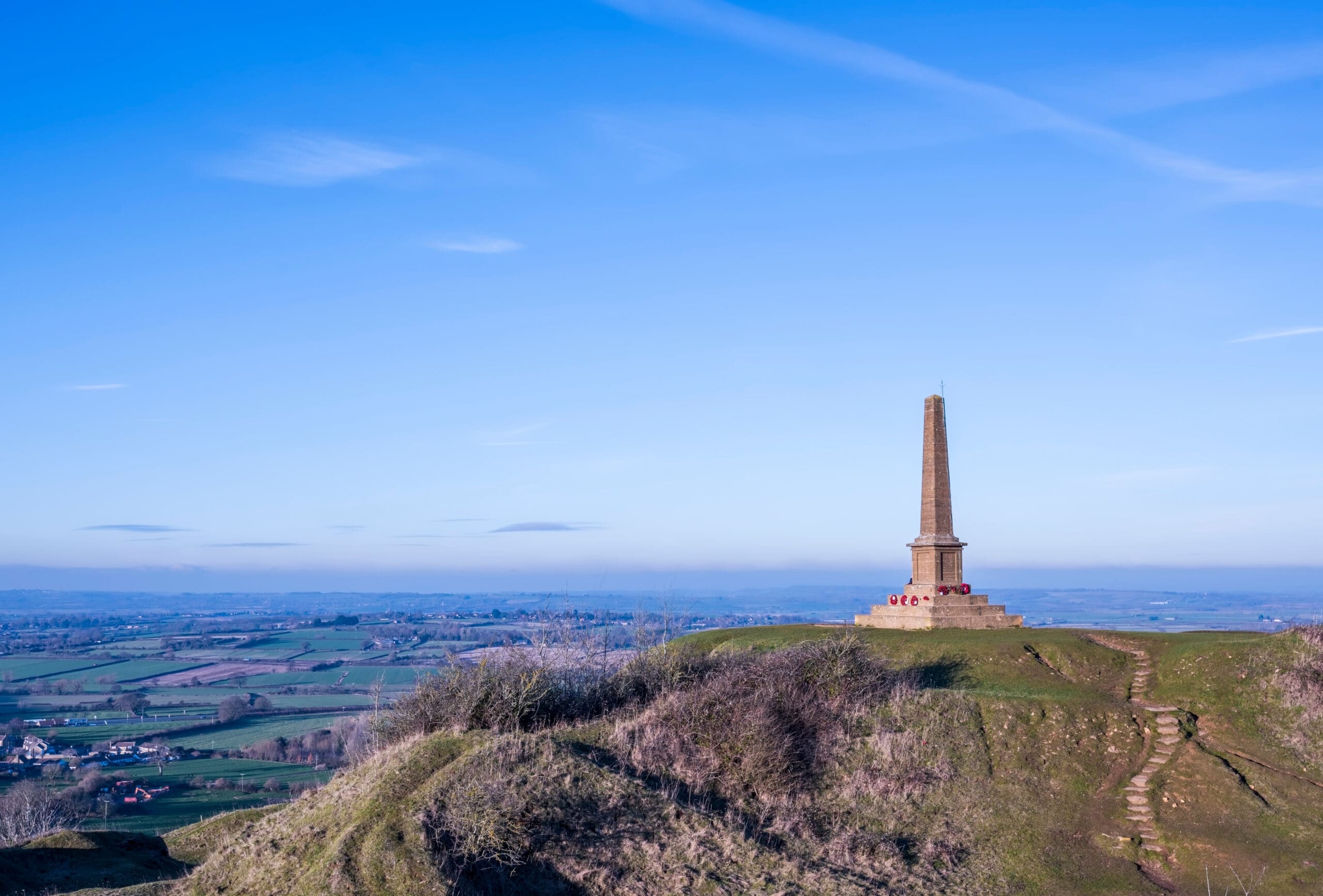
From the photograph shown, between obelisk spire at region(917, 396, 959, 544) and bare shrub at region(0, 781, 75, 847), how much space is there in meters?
32.1

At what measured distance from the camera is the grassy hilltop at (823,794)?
746 inches

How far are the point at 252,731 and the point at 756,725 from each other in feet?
252

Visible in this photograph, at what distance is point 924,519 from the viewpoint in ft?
132

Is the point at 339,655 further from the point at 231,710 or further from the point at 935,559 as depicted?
the point at 935,559

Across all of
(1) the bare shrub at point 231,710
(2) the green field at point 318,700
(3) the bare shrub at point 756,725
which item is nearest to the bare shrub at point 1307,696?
(3) the bare shrub at point 756,725

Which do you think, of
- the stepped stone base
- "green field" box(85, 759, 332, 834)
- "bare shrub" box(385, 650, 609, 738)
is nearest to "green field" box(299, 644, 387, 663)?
"green field" box(85, 759, 332, 834)

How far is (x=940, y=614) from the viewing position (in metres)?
38.1

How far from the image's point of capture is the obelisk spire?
3975 cm

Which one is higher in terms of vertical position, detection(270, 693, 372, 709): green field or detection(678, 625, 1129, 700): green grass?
detection(678, 625, 1129, 700): green grass

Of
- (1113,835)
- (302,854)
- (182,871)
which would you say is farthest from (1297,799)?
(182,871)

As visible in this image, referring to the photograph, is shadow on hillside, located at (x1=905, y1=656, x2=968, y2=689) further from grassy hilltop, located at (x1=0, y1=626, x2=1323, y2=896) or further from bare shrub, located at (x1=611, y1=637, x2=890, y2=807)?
bare shrub, located at (x1=611, y1=637, x2=890, y2=807)

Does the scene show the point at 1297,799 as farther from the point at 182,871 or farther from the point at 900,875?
the point at 182,871

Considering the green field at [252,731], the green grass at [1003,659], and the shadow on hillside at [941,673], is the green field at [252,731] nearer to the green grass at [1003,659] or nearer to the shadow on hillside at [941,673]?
the green grass at [1003,659]

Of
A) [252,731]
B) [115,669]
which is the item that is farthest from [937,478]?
[115,669]
